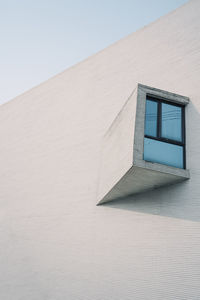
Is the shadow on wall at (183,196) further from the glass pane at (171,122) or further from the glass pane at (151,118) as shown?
the glass pane at (151,118)

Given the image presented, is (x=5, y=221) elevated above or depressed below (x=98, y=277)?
above

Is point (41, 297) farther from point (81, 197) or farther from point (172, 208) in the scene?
point (172, 208)

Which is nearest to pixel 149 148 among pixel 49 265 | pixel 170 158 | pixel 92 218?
pixel 170 158

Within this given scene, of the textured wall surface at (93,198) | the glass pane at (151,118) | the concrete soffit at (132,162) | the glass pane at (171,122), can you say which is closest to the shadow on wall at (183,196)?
the textured wall surface at (93,198)

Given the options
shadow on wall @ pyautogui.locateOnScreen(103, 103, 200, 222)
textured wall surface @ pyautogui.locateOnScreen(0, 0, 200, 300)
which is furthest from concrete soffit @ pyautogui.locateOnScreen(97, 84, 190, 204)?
textured wall surface @ pyautogui.locateOnScreen(0, 0, 200, 300)

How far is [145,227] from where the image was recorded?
912 cm

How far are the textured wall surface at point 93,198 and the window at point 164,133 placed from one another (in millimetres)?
303

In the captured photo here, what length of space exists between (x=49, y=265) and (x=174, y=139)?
18.7ft

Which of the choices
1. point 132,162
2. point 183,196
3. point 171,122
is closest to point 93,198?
point 132,162

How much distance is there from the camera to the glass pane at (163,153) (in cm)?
866

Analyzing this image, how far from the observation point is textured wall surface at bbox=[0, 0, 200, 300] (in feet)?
27.9

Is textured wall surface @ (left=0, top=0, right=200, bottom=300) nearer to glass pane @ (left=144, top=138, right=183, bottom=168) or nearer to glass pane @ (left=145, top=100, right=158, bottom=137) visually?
glass pane @ (left=144, top=138, right=183, bottom=168)

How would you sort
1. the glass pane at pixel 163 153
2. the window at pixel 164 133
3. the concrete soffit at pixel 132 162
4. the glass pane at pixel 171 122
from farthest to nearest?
the glass pane at pixel 171 122, the window at pixel 164 133, the glass pane at pixel 163 153, the concrete soffit at pixel 132 162

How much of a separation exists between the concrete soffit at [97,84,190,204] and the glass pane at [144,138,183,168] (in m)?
0.25
